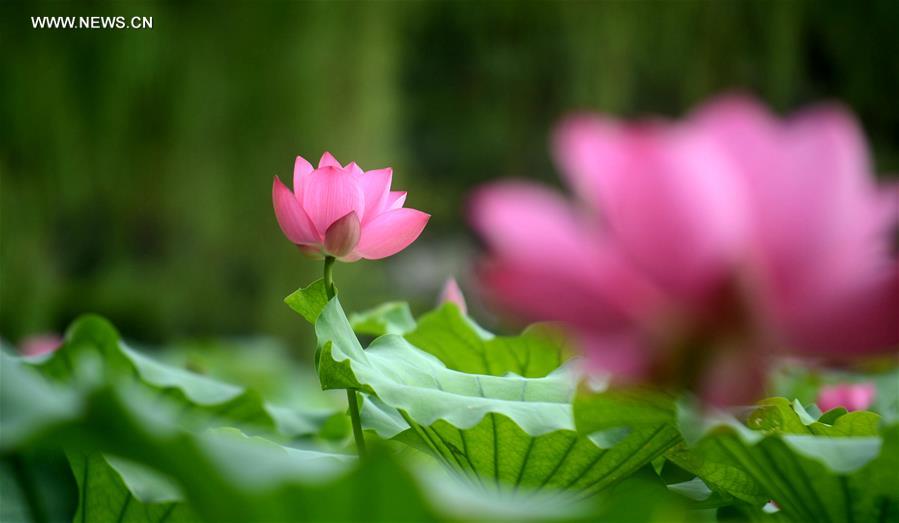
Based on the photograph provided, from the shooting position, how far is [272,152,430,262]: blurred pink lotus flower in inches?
17.1

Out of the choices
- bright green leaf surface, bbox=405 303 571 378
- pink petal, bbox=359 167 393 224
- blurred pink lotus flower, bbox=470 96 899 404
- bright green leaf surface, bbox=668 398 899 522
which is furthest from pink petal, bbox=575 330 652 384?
bright green leaf surface, bbox=405 303 571 378

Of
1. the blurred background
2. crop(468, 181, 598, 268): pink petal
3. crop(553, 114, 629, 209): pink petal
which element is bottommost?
the blurred background

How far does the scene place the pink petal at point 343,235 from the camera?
43 centimetres

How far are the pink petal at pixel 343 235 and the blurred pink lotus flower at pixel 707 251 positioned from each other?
0.19m

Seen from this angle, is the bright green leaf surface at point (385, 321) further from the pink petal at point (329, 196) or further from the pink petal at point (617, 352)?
the pink petal at point (617, 352)

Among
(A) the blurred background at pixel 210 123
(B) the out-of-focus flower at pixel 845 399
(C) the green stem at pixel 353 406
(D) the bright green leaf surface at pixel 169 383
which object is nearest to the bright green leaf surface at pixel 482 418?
(C) the green stem at pixel 353 406

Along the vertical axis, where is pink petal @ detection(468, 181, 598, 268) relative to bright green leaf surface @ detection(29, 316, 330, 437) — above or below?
above

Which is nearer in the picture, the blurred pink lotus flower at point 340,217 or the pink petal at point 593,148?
the pink petal at point 593,148

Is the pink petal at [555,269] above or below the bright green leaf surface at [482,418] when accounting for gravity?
above

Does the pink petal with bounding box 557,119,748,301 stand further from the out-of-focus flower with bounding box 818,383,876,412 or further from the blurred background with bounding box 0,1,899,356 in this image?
the blurred background with bounding box 0,1,899,356

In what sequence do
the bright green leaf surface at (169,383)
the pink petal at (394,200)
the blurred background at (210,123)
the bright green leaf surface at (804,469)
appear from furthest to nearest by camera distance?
the blurred background at (210,123) < the bright green leaf surface at (169,383) < the pink petal at (394,200) < the bright green leaf surface at (804,469)

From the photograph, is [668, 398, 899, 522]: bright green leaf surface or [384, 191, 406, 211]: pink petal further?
[384, 191, 406, 211]: pink petal

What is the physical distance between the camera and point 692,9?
396 centimetres

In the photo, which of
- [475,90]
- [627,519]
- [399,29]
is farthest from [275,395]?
[475,90]
